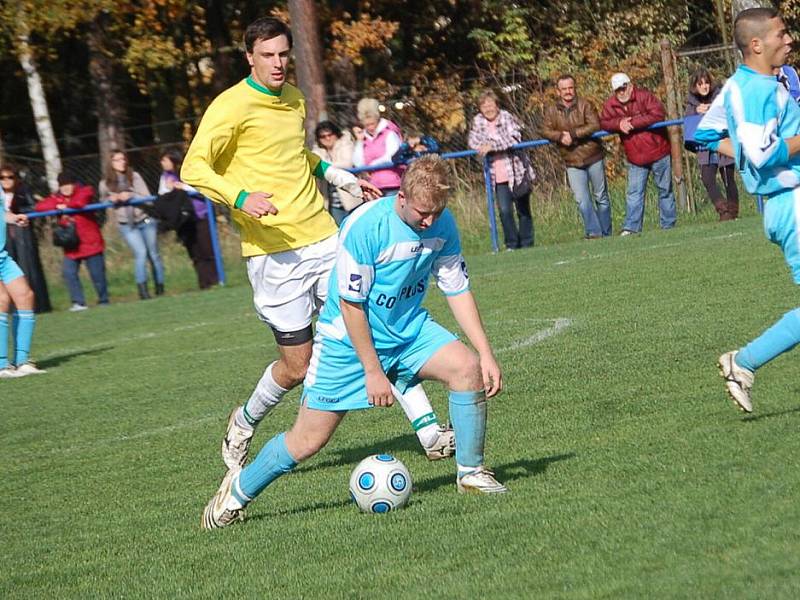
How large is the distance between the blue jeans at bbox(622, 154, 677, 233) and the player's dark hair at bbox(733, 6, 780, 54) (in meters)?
Answer: 10.4

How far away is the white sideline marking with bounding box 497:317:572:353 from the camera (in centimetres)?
992

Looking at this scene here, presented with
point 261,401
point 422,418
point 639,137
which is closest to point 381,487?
point 422,418

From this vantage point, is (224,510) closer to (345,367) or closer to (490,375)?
(345,367)

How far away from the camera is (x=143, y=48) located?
26.7 metres

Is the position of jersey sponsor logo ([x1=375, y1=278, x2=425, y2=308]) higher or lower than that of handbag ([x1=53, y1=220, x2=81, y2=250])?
higher

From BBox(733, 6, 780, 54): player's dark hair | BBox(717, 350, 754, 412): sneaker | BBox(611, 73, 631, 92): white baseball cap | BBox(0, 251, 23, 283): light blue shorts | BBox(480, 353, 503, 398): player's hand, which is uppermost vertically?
BBox(733, 6, 780, 54): player's dark hair

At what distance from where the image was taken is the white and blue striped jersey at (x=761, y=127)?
5.97 m

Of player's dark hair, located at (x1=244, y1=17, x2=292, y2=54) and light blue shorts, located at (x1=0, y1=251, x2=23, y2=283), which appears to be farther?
light blue shorts, located at (x1=0, y1=251, x2=23, y2=283)

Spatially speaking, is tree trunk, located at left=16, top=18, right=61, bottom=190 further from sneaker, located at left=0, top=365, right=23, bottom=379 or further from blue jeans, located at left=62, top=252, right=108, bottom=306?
sneaker, located at left=0, top=365, right=23, bottom=379

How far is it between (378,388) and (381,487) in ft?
1.61

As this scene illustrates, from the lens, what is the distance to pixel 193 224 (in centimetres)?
1833

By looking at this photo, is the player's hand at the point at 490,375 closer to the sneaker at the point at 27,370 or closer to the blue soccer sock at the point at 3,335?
the blue soccer sock at the point at 3,335

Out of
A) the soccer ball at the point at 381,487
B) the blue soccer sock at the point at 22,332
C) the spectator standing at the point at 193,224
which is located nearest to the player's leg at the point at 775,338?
the soccer ball at the point at 381,487

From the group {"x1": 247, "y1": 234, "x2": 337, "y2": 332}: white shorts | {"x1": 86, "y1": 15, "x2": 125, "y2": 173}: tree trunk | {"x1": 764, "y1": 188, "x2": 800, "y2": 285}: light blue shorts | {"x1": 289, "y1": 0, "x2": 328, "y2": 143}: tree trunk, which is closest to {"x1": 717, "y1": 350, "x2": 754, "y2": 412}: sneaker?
{"x1": 764, "y1": 188, "x2": 800, "y2": 285}: light blue shorts
